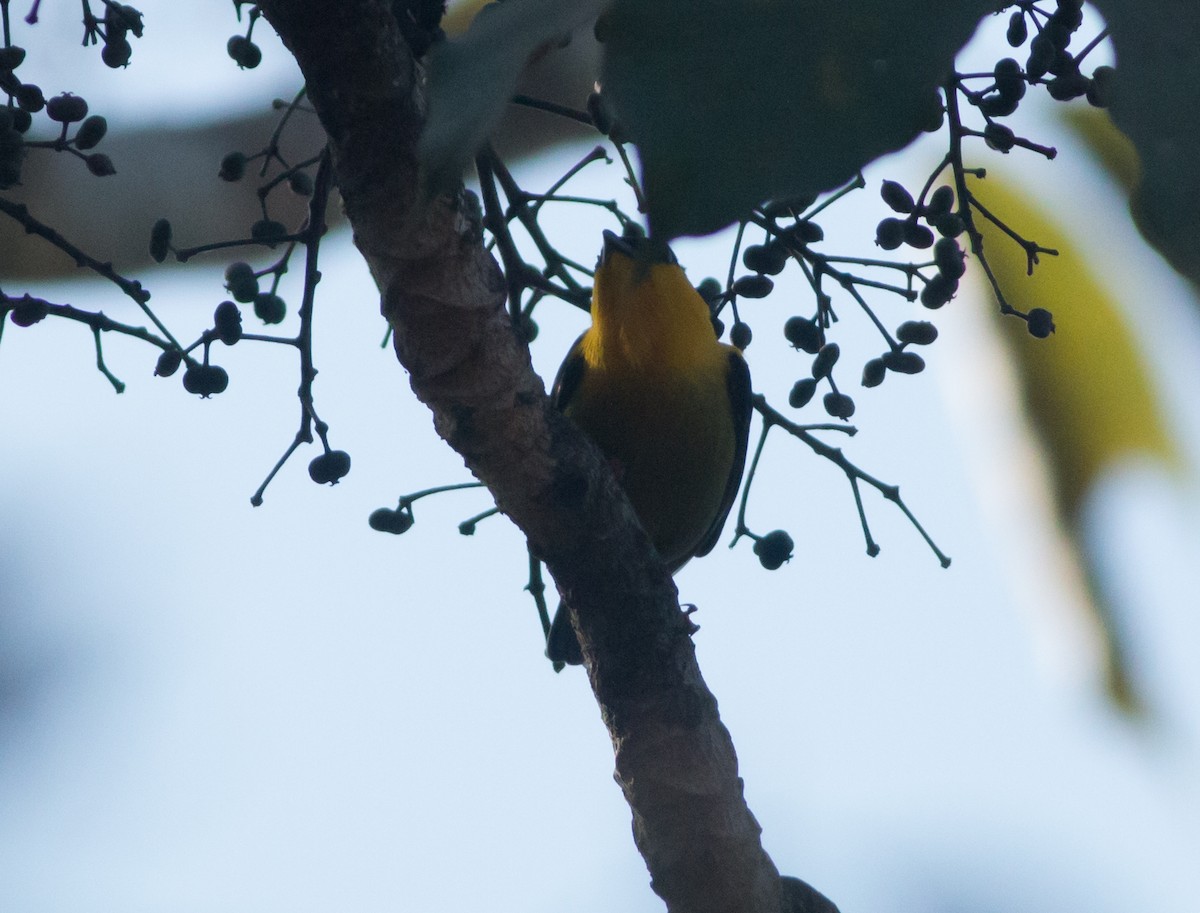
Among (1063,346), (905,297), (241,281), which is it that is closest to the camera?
(241,281)

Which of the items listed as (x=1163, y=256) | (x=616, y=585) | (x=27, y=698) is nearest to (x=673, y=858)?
(x=616, y=585)

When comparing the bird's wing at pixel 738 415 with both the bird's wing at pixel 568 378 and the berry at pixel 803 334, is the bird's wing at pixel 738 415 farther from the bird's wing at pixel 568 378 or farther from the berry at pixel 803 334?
the berry at pixel 803 334

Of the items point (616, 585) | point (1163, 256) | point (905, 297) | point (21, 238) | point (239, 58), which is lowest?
point (1163, 256)

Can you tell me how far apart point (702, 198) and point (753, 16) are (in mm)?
103

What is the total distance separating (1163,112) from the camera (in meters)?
0.55

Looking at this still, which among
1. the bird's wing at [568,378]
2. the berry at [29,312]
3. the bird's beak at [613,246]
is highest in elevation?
the bird's beak at [613,246]

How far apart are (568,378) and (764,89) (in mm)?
2669

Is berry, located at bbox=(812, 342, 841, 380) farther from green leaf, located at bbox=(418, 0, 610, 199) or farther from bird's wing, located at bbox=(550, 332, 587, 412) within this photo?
green leaf, located at bbox=(418, 0, 610, 199)

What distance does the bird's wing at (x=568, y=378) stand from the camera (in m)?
3.17

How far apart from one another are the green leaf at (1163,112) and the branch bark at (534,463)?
80 centimetres

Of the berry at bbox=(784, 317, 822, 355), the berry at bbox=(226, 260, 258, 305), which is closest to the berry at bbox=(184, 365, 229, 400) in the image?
the berry at bbox=(226, 260, 258, 305)

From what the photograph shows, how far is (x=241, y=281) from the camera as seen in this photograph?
79.7 inches

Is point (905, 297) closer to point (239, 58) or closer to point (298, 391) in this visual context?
point (298, 391)

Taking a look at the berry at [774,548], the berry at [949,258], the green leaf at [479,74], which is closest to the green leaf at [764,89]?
the green leaf at [479,74]
